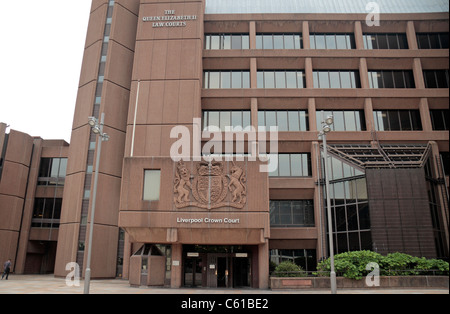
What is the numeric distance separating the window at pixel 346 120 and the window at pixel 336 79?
9.80 ft

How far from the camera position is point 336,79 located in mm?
37938

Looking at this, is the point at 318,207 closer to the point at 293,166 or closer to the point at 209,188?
the point at 293,166

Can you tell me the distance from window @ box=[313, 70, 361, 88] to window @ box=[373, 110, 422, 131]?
4.02m

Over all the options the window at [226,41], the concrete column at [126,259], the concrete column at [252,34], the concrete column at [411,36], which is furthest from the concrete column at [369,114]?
the concrete column at [126,259]

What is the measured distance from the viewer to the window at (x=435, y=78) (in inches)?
1478

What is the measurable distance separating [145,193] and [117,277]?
41.8 ft

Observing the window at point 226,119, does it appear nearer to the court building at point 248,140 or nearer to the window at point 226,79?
the court building at point 248,140

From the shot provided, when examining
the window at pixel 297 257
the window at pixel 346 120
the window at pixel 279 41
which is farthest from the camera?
the window at pixel 279 41

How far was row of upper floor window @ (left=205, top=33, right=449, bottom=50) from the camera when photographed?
38875 mm

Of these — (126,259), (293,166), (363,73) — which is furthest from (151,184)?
(363,73)

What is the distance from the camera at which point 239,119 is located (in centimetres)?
3700
